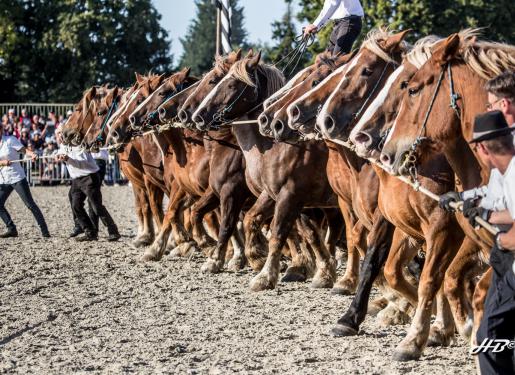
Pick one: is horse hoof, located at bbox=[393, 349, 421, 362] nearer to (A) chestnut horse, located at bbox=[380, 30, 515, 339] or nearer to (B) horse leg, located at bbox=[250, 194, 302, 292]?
(A) chestnut horse, located at bbox=[380, 30, 515, 339]

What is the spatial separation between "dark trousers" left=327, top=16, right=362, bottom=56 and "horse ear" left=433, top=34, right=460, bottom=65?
4.38m

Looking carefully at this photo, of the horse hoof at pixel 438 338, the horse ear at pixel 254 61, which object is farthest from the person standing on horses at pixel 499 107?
the horse ear at pixel 254 61

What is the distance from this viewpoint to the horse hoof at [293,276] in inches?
472

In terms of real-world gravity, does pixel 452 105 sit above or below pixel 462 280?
above

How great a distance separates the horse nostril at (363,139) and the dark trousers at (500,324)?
2454 millimetres

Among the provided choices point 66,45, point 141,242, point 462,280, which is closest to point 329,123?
point 462,280

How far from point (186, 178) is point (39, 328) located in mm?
5229

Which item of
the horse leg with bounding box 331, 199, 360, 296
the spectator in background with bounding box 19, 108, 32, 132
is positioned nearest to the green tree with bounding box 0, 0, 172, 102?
the spectator in background with bounding box 19, 108, 32, 132

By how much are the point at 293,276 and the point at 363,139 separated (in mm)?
4643

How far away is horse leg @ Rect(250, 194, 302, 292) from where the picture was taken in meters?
11.0

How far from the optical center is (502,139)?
5.16 meters

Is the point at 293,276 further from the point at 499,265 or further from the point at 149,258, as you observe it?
the point at 499,265

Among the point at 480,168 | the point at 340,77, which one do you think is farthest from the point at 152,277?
the point at 480,168

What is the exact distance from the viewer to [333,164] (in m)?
10.4
